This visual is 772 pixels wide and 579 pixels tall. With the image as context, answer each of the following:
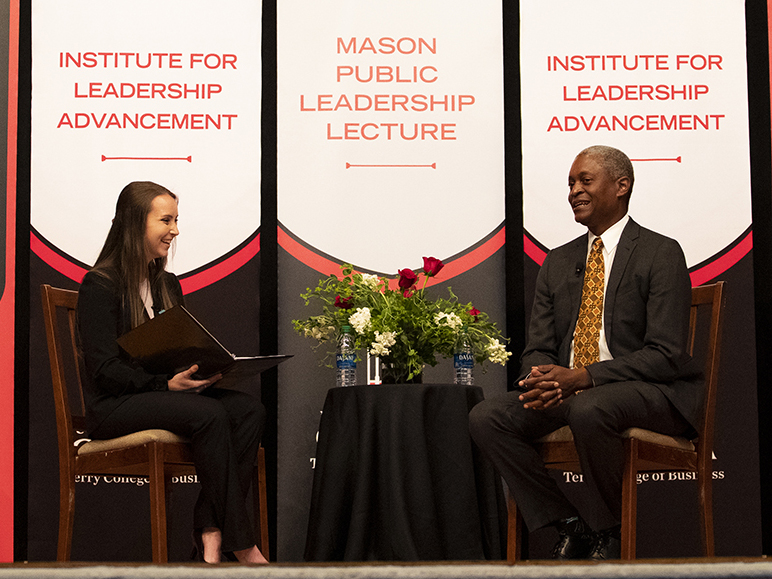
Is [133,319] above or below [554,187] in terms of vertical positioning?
below

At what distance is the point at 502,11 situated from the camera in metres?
3.83

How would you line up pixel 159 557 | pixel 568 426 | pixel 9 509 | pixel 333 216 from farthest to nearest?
pixel 333 216 → pixel 9 509 → pixel 568 426 → pixel 159 557

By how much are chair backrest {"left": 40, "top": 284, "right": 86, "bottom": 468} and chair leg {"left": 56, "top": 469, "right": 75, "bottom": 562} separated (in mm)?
54

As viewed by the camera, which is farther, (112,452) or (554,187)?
(554,187)

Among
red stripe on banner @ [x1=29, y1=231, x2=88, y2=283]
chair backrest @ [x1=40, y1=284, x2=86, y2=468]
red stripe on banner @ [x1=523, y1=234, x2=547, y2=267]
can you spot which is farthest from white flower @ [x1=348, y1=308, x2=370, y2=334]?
red stripe on banner @ [x1=29, y1=231, x2=88, y2=283]

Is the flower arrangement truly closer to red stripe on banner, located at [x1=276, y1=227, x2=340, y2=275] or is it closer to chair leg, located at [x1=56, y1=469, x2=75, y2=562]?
red stripe on banner, located at [x1=276, y1=227, x2=340, y2=275]

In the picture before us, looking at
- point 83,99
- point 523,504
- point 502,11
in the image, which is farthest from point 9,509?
point 502,11

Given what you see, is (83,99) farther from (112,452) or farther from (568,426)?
(568,426)

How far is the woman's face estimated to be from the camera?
3.01 m

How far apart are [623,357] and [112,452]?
170cm

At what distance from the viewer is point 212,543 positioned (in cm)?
262

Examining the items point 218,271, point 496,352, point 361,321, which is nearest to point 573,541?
point 496,352

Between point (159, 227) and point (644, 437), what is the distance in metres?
1.85

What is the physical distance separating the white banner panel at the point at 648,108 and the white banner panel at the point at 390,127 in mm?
206
